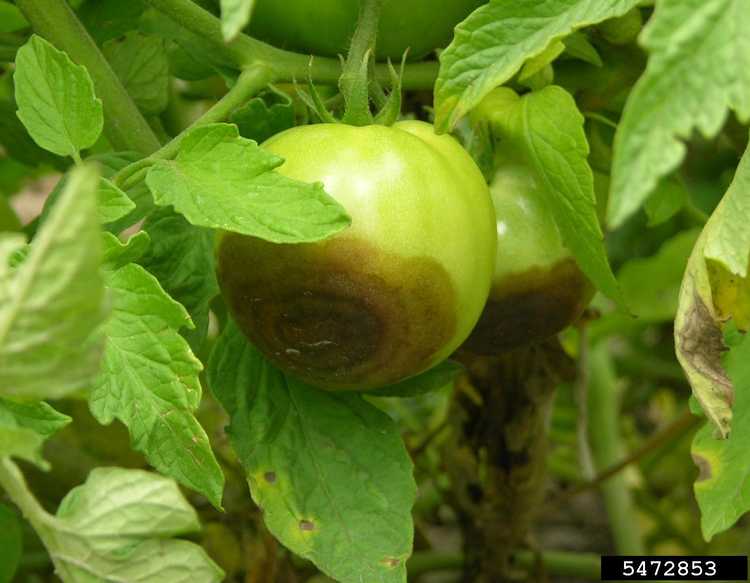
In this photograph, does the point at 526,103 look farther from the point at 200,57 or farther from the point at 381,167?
the point at 200,57

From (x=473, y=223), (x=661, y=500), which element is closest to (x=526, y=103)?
(x=473, y=223)

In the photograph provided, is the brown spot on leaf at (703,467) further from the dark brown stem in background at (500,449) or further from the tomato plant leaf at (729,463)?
the dark brown stem in background at (500,449)

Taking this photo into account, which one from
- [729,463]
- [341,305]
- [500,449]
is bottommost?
[500,449]

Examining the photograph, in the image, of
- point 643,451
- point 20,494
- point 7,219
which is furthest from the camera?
point 643,451

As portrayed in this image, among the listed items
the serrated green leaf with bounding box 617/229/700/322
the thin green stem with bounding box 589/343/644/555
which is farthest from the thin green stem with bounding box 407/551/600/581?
the serrated green leaf with bounding box 617/229/700/322

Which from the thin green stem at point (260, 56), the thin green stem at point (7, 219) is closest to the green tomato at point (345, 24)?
the thin green stem at point (260, 56)

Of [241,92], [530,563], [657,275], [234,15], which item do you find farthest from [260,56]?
[657,275]

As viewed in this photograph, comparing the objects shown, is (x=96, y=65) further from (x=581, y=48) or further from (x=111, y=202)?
(x=581, y=48)
